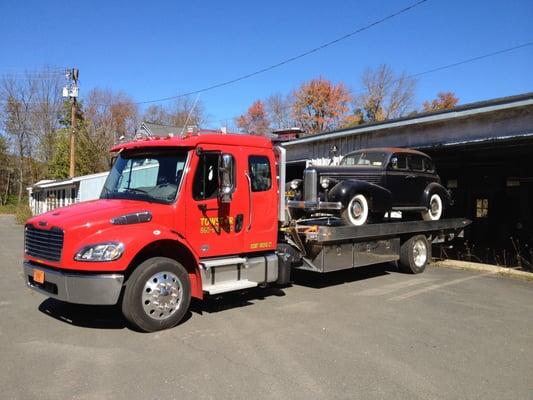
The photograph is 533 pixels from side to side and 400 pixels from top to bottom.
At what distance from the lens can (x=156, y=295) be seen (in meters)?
6.07

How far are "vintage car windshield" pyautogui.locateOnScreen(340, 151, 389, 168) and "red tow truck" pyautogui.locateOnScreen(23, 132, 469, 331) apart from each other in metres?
2.58

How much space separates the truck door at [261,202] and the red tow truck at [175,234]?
0.02m

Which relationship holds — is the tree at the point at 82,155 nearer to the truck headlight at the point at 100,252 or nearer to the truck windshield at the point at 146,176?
the truck windshield at the point at 146,176

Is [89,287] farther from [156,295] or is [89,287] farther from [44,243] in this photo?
[44,243]

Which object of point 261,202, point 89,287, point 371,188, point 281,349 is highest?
point 371,188

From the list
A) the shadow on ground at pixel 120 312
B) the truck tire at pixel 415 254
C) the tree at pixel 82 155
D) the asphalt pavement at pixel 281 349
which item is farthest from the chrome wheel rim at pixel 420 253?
the tree at pixel 82 155

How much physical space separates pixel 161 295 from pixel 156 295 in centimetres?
6

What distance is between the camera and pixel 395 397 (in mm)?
4281

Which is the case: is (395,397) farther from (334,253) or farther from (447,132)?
(447,132)

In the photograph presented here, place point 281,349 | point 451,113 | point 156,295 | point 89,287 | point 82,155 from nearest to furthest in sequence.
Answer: point 281,349, point 89,287, point 156,295, point 451,113, point 82,155

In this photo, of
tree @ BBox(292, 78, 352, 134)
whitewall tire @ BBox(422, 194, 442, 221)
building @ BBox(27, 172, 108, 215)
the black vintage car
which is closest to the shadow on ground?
the black vintage car

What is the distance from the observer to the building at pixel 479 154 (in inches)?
456

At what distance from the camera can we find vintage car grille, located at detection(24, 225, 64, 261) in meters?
5.89

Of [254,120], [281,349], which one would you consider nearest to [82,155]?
[254,120]
